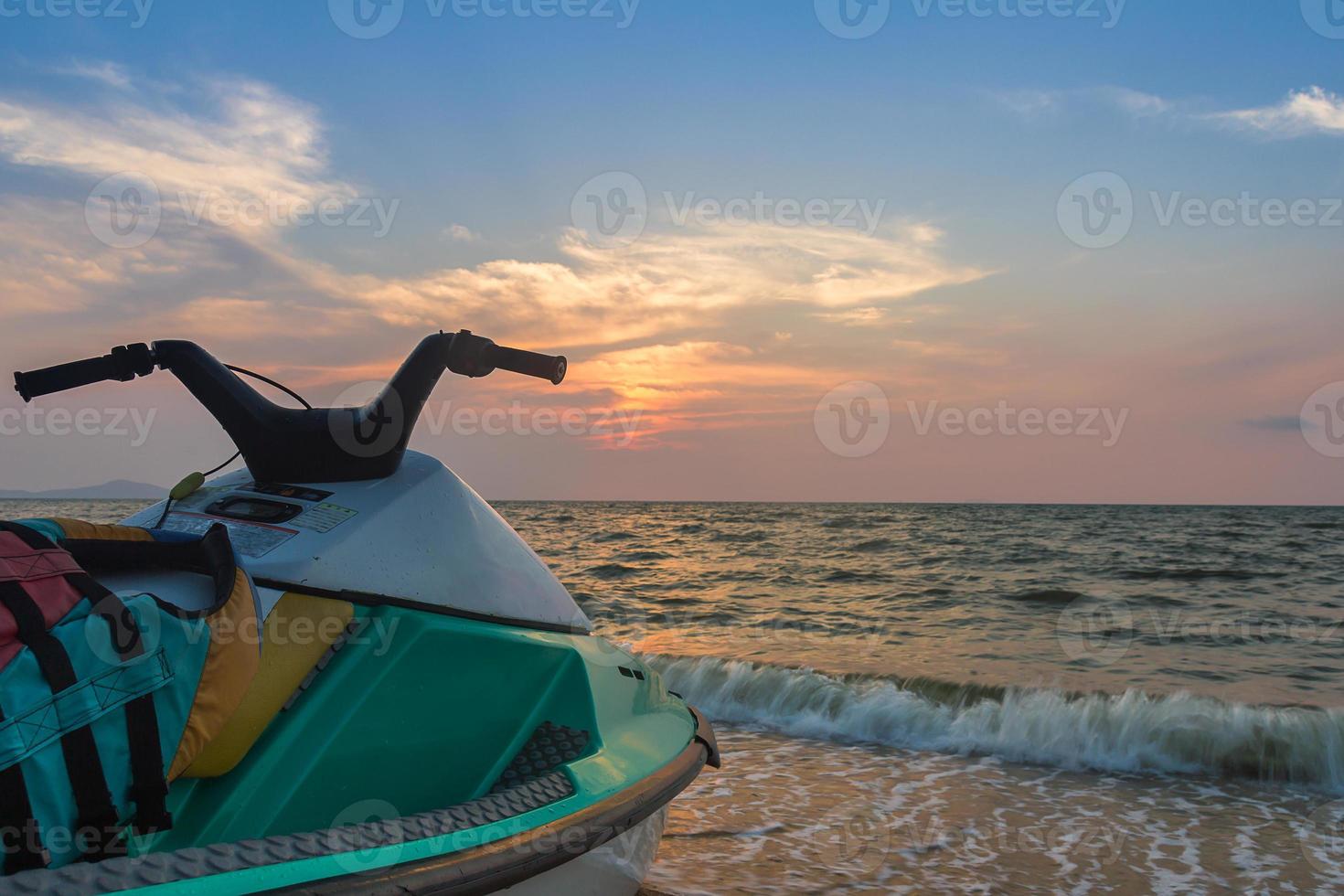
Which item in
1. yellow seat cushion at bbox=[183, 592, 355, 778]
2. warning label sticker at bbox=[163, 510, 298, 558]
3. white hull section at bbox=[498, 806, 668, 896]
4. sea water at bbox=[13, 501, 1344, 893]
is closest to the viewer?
yellow seat cushion at bbox=[183, 592, 355, 778]

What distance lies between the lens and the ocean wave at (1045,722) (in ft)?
17.6

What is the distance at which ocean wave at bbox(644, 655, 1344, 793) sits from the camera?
5.38m

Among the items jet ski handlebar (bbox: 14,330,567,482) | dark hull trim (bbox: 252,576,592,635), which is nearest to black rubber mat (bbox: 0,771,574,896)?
dark hull trim (bbox: 252,576,592,635)

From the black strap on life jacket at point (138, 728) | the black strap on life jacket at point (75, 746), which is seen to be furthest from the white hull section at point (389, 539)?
the black strap on life jacket at point (75, 746)

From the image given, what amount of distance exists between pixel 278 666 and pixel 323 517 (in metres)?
0.42

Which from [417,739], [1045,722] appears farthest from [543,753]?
[1045,722]

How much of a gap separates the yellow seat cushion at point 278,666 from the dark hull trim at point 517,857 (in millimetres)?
454

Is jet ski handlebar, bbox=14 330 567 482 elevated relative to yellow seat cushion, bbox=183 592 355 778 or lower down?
elevated

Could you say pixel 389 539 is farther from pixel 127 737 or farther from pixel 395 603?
pixel 127 737

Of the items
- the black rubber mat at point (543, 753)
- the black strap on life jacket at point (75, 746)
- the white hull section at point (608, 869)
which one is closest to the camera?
the black strap on life jacket at point (75, 746)

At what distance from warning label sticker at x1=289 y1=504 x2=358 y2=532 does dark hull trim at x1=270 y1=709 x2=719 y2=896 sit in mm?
868

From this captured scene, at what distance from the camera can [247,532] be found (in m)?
2.32

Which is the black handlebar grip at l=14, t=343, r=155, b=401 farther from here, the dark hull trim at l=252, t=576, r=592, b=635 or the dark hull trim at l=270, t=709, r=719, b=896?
the dark hull trim at l=270, t=709, r=719, b=896

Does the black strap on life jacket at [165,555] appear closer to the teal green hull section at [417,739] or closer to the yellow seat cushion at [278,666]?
the yellow seat cushion at [278,666]
